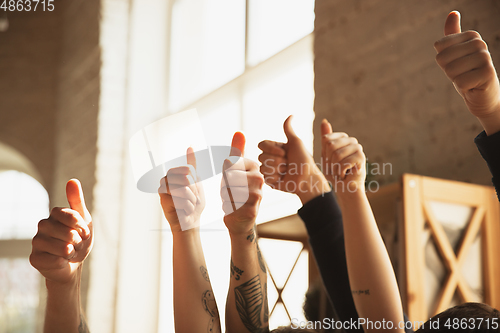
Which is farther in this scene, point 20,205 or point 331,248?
point 20,205

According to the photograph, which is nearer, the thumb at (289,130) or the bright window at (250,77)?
the thumb at (289,130)

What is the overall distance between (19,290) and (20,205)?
0.18 m

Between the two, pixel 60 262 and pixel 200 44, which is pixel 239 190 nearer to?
pixel 60 262

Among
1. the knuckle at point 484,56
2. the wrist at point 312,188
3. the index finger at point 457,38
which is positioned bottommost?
the wrist at point 312,188

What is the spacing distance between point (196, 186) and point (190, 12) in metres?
0.70

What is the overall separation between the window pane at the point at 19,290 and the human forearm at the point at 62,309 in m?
0.34

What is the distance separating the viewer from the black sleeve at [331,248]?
1.26ft

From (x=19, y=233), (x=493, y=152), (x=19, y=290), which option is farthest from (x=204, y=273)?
(x=19, y=290)

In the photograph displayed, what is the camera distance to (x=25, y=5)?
900 mm

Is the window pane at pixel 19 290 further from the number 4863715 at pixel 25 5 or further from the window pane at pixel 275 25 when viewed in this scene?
the window pane at pixel 275 25

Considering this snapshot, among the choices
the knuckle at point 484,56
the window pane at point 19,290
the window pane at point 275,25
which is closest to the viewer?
the knuckle at point 484,56

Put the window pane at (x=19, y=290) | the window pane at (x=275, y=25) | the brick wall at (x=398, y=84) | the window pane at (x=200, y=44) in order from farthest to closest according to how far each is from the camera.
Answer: the window pane at (x=275, y=25) < the window pane at (x=200, y=44) < the brick wall at (x=398, y=84) < the window pane at (x=19, y=290)

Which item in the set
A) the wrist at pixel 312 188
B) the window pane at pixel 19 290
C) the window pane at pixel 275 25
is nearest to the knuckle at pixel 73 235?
the wrist at pixel 312 188

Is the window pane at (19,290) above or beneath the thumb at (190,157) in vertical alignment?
beneath
